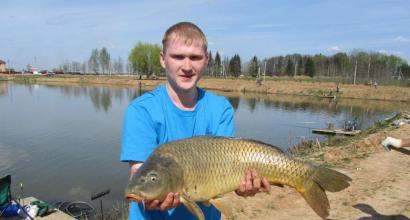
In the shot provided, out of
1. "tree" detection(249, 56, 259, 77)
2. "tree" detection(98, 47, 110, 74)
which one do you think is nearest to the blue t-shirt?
"tree" detection(249, 56, 259, 77)

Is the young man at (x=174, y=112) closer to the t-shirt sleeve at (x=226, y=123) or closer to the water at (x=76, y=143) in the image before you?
the t-shirt sleeve at (x=226, y=123)

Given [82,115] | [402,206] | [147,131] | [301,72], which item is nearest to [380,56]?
[301,72]

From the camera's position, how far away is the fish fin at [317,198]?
2.33 m

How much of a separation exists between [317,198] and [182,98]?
1.01m

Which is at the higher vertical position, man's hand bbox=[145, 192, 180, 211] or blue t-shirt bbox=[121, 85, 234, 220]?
Result: blue t-shirt bbox=[121, 85, 234, 220]

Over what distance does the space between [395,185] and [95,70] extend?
384 ft

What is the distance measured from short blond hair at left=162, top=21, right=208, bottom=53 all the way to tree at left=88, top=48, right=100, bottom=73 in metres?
120

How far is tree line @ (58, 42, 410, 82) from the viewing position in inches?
2840

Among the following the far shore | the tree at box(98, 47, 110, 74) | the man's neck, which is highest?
the tree at box(98, 47, 110, 74)

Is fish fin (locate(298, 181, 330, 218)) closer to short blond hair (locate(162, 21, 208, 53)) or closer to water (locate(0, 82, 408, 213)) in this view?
short blond hair (locate(162, 21, 208, 53))

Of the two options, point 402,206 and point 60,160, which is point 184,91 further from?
point 60,160

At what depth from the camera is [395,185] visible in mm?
7504

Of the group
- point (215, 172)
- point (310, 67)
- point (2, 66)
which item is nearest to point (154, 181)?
point (215, 172)

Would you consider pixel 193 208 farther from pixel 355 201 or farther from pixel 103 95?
pixel 103 95
